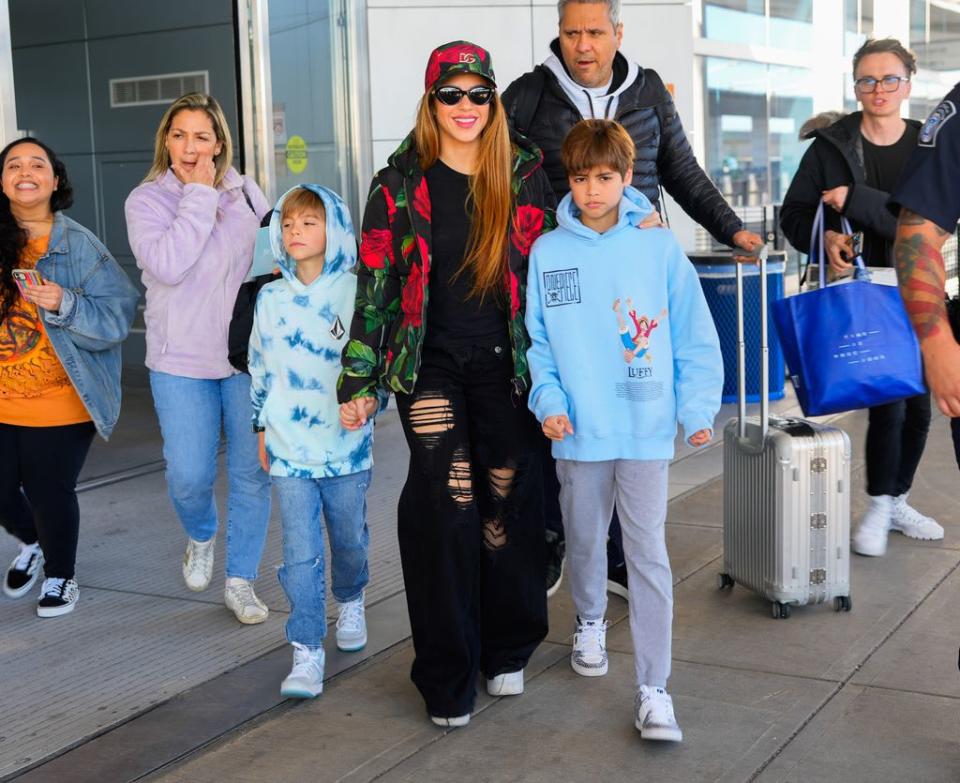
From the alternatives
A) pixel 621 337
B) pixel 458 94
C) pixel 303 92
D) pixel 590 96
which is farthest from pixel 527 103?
pixel 303 92

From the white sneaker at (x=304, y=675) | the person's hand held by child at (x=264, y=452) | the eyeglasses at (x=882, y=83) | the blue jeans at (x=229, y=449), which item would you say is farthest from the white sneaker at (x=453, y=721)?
the eyeglasses at (x=882, y=83)

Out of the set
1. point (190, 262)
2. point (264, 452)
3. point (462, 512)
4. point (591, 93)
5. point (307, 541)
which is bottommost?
point (307, 541)

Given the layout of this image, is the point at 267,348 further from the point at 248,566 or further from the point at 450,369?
the point at 248,566

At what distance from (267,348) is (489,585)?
100cm

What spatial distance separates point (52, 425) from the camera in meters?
4.93

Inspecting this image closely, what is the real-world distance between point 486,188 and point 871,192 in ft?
6.67

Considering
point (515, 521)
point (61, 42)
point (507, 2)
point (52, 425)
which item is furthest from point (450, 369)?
point (61, 42)

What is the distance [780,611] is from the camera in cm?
462

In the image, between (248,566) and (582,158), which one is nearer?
(582,158)

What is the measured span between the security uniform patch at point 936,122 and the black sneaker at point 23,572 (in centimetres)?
379

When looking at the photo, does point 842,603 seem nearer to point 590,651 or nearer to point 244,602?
point 590,651

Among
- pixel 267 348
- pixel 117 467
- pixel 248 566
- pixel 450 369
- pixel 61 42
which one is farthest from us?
pixel 61 42

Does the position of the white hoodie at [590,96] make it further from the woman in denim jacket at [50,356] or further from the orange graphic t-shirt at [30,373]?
the orange graphic t-shirt at [30,373]

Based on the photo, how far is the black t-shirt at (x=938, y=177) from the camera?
9.46 ft
